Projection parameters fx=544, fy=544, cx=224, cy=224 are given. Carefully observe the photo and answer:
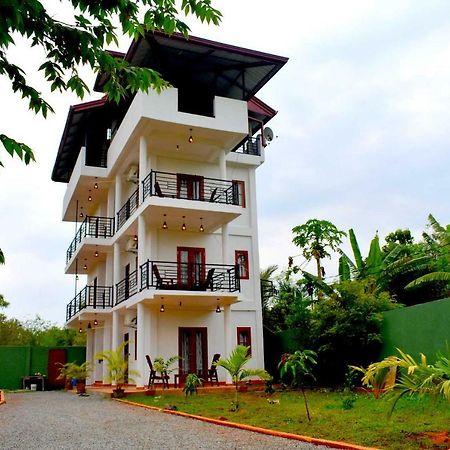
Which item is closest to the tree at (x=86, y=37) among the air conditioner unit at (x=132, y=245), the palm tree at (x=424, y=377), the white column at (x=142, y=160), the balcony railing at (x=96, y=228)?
the palm tree at (x=424, y=377)

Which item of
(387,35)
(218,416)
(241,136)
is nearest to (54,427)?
(218,416)

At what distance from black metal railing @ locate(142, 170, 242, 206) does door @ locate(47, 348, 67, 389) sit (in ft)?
35.2

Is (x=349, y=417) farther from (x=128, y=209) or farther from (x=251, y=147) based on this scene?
(x=251, y=147)

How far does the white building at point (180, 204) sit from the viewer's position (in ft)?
56.3

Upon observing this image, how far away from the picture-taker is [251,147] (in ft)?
72.9

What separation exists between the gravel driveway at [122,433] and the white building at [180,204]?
5459 millimetres

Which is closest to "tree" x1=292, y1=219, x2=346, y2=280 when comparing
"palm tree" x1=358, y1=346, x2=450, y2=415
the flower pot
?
the flower pot

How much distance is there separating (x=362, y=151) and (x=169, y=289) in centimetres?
817

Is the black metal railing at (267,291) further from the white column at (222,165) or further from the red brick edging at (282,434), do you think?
the red brick edging at (282,434)

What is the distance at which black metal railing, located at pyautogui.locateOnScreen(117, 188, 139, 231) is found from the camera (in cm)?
1923

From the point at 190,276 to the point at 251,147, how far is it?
6.51m

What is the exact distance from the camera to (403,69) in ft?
41.0

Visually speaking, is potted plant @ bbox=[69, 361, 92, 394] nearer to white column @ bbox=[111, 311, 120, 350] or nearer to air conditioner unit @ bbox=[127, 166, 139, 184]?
white column @ bbox=[111, 311, 120, 350]

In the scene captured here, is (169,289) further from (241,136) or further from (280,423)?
(280,423)
